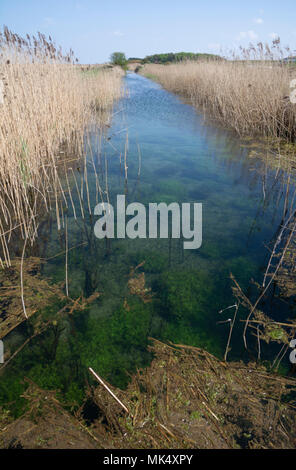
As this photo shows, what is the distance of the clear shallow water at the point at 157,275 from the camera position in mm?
1560

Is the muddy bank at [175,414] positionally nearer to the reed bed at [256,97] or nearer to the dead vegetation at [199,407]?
the dead vegetation at [199,407]

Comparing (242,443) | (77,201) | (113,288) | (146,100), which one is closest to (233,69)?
(146,100)

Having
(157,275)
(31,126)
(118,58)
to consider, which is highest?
(118,58)

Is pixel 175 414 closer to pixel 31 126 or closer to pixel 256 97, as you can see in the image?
pixel 31 126

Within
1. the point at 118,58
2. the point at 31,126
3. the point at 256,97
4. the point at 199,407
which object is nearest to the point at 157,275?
the point at 199,407

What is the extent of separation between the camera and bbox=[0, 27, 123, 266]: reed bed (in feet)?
8.77

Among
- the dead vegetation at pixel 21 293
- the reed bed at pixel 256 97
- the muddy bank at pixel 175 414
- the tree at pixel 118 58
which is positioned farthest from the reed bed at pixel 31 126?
the tree at pixel 118 58

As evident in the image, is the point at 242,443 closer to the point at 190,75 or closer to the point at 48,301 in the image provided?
the point at 48,301

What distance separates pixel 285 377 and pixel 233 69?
784 cm

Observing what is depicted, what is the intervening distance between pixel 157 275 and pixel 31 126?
2.54 m

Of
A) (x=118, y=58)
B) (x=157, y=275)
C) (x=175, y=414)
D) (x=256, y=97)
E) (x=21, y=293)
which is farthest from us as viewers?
(x=118, y=58)

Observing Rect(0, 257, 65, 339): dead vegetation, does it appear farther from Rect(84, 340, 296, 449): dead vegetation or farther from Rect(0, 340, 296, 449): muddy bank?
Rect(84, 340, 296, 449): dead vegetation

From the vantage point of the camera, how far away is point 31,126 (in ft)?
10.4
